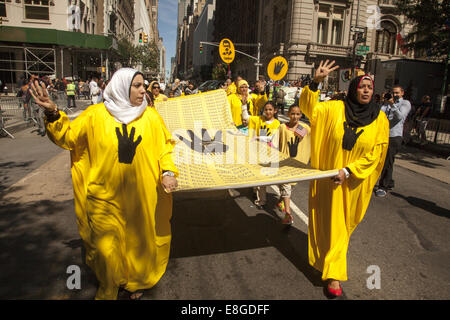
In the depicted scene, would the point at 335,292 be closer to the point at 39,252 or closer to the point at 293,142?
the point at 293,142

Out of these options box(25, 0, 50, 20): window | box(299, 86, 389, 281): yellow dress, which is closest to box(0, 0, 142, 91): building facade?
box(25, 0, 50, 20): window

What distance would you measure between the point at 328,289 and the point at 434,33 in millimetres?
17590

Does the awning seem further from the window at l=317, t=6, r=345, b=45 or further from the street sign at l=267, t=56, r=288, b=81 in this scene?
the window at l=317, t=6, r=345, b=45

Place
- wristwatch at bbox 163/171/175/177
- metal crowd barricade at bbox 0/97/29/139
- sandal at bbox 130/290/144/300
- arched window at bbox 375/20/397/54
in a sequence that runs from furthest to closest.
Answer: arched window at bbox 375/20/397/54 < metal crowd barricade at bbox 0/97/29/139 < sandal at bbox 130/290/144/300 < wristwatch at bbox 163/171/175/177

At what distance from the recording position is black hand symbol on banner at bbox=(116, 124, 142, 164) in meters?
2.90

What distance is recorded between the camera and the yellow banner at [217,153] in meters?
3.31

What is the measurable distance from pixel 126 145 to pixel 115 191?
416mm

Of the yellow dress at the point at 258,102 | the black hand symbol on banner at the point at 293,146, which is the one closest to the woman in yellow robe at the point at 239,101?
the yellow dress at the point at 258,102

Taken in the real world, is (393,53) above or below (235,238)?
above

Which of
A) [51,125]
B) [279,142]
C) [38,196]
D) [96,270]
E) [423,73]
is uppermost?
[423,73]

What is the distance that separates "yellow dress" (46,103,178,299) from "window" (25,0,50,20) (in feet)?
114

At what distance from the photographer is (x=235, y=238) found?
4.58 m
